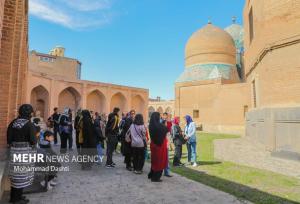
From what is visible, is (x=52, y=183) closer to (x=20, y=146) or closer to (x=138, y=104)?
(x=20, y=146)

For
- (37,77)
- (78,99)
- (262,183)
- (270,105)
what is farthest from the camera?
(78,99)

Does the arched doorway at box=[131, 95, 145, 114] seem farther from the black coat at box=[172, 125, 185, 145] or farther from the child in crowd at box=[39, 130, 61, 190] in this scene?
the child in crowd at box=[39, 130, 61, 190]

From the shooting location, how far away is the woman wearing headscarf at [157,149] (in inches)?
219

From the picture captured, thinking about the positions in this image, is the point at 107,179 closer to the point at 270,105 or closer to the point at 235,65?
the point at 270,105

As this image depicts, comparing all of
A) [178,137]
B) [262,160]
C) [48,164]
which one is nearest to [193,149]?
[178,137]

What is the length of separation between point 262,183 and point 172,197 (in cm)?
258

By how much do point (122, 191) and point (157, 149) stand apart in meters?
1.41

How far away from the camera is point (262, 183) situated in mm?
5855

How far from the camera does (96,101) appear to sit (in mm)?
29750

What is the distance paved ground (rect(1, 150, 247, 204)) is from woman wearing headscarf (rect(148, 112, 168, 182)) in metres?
0.23

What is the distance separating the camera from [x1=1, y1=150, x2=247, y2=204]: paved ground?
4141mm

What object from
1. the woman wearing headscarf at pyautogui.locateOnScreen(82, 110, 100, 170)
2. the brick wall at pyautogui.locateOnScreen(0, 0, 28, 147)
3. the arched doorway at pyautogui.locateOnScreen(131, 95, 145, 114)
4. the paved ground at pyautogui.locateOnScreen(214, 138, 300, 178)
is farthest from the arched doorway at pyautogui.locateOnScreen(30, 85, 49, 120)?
the brick wall at pyautogui.locateOnScreen(0, 0, 28, 147)

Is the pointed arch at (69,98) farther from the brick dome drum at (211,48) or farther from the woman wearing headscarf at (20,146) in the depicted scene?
the woman wearing headscarf at (20,146)

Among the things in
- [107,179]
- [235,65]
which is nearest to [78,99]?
[235,65]
